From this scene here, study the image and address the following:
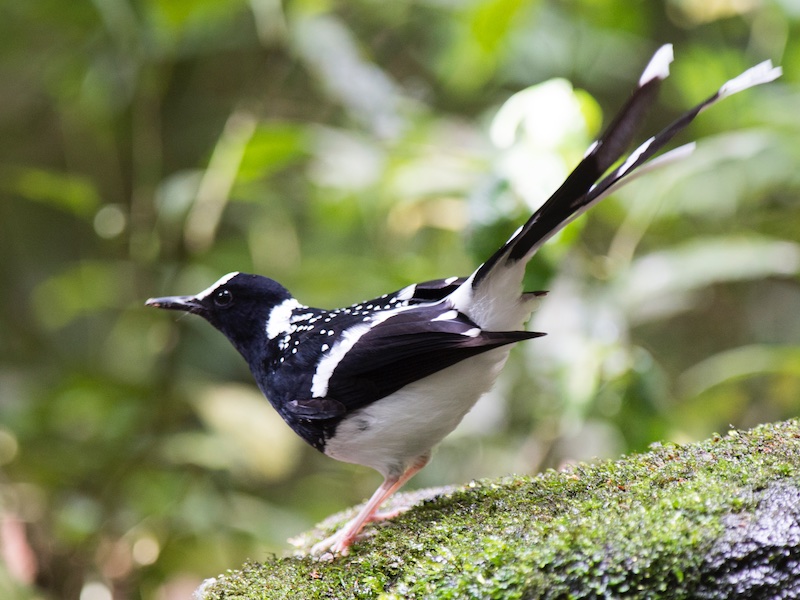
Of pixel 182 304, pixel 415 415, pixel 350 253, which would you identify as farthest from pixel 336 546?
pixel 350 253

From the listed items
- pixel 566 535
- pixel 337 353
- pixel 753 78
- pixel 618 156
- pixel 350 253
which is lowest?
pixel 350 253

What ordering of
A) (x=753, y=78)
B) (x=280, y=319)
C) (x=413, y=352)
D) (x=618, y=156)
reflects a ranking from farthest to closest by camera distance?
(x=280, y=319), (x=413, y=352), (x=618, y=156), (x=753, y=78)

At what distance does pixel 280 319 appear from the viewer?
2906mm

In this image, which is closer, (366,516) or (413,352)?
(413,352)

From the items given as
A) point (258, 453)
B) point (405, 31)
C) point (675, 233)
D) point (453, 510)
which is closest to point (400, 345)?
point (453, 510)

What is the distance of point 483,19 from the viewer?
3.96 meters

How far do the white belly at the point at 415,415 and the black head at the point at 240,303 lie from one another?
1.96 ft

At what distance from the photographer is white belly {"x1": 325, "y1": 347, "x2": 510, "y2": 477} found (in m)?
2.48

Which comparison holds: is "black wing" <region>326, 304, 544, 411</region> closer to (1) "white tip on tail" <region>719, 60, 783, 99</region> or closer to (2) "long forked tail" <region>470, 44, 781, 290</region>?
(2) "long forked tail" <region>470, 44, 781, 290</region>

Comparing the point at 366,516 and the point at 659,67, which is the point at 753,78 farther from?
the point at 366,516

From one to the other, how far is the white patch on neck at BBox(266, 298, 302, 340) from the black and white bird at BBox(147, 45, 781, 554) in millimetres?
31

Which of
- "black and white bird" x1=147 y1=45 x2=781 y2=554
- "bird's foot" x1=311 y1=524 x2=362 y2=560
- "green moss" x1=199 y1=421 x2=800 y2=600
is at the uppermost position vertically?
"black and white bird" x1=147 y1=45 x2=781 y2=554

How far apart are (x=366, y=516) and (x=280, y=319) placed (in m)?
0.76

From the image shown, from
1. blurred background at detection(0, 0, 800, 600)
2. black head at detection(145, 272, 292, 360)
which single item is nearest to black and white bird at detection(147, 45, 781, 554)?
A: black head at detection(145, 272, 292, 360)
